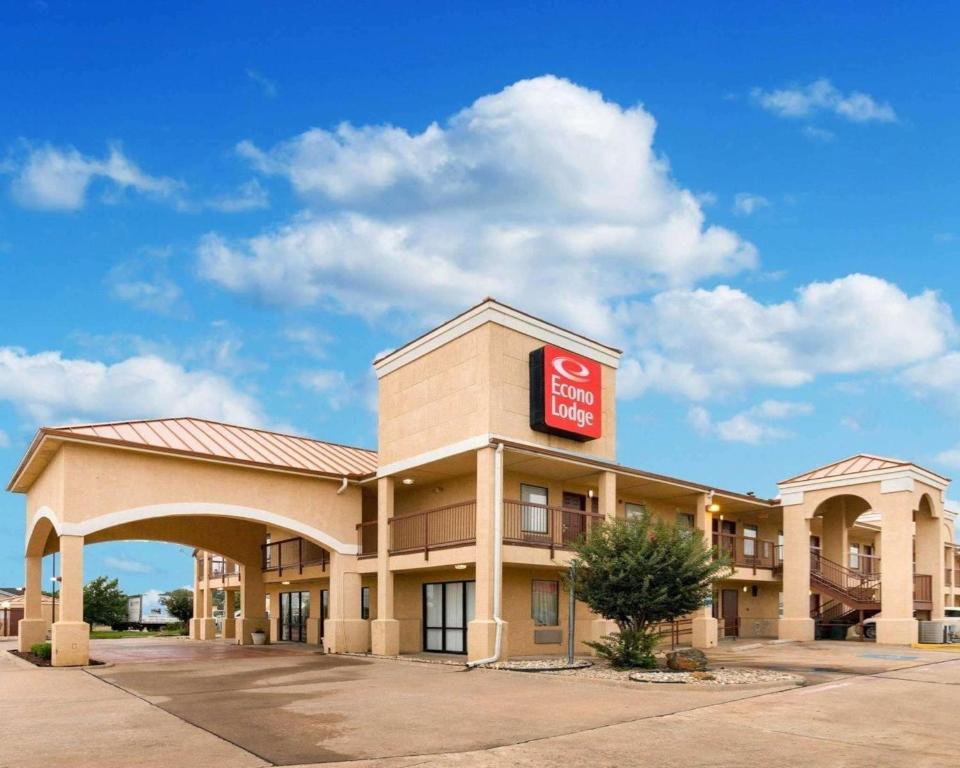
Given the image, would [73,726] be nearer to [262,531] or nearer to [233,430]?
[233,430]

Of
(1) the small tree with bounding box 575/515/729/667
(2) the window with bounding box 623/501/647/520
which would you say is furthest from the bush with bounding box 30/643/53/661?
(2) the window with bounding box 623/501/647/520

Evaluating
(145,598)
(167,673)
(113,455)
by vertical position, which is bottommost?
(145,598)

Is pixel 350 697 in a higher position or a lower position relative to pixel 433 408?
lower

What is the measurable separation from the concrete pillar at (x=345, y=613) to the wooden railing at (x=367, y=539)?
45 cm

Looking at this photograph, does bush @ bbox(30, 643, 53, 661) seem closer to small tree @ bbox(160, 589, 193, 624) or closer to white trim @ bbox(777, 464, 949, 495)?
white trim @ bbox(777, 464, 949, 495)

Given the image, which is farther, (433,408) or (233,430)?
(233,430)

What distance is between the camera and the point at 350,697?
607 inches

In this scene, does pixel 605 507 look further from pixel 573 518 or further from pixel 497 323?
pixel 497 323

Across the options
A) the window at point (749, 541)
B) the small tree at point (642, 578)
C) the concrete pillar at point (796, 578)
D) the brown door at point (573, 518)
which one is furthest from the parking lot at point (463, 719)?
the window at point (749, 541)

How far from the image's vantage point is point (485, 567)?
73.0ft

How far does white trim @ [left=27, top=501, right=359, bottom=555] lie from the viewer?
2294 centimetres

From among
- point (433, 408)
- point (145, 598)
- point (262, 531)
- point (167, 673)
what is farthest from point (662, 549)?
point (145, 598)

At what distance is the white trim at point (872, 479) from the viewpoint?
30581 millimetres

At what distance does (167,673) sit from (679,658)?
11.7 m
